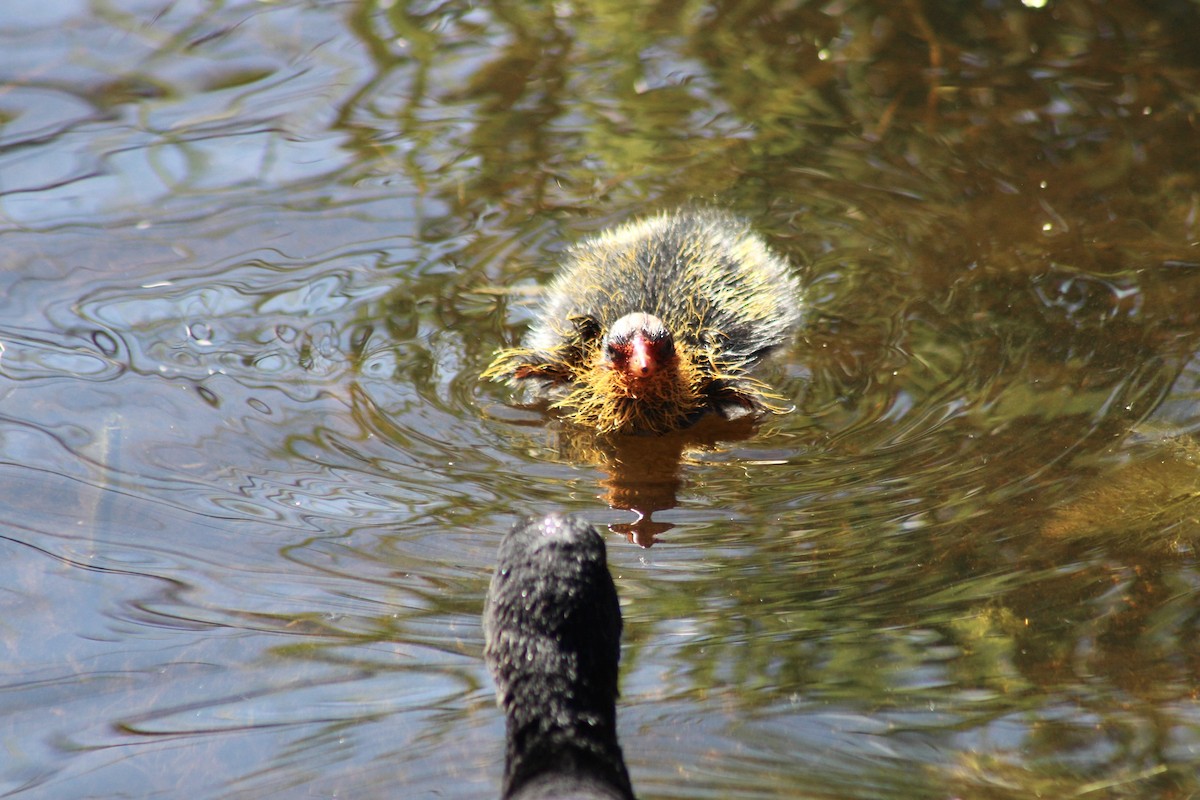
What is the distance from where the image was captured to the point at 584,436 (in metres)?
4.93

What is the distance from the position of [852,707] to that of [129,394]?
2.66m

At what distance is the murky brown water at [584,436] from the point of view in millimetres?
3324

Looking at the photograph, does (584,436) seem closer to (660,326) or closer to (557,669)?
(660,326)

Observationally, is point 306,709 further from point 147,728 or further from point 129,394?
point 129,394

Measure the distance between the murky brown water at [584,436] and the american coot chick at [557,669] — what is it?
378mm

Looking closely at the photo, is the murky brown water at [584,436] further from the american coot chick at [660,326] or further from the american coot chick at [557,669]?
the american coot chick at [557,669]

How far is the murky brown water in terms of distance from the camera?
10.9 ft

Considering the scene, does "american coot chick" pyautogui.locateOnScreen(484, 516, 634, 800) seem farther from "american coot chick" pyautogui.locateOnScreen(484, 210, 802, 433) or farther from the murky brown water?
"american coot chick" pyautogui.locateOnScreen(484, 210, 802, 433)

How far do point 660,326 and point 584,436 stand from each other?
48 centimetres

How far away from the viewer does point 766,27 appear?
22.9 ft

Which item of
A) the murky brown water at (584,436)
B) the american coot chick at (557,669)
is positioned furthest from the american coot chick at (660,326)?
the american coot chick at (557,669)

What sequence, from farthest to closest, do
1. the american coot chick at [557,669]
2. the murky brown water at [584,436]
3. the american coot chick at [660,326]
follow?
1. the american coot chick at [660,326]
2. the murky brown water at [584,436]
3. the american coot chick at [557,669]

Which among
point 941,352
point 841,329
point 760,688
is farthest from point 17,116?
point 760,688

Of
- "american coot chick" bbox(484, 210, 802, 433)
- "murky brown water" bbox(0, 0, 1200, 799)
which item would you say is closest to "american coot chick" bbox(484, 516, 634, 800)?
"murky brown water" bbox(0, 0, 1200, 799)
